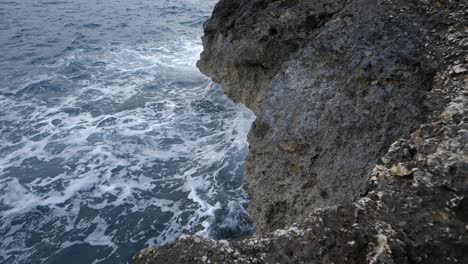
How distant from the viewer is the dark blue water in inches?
329

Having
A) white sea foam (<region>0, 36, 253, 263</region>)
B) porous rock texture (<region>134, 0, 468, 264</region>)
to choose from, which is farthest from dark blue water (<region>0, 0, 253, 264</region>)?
porous rock texture (<region>134, 0, 468, 264</region>)

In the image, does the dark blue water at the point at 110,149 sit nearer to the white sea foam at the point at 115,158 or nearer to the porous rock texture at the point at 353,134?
the white sea foam at the point at 115,158

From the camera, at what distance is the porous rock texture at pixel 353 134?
314 centimetres

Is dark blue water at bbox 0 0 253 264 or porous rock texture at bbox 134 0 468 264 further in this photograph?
dark blue water at bbox 0 0 253 264

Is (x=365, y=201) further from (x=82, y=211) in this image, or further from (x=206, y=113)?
(x=206, y=113)

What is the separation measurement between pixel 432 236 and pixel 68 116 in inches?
487

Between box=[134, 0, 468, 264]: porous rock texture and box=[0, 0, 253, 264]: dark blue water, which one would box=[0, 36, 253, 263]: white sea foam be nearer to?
box=[0, 0, 253, 264]: dark blue water

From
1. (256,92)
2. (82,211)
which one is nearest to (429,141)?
(256,92)

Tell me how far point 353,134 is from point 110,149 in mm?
7634

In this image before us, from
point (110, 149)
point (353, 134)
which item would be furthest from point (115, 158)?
point (353, 134)

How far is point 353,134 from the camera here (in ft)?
19.2

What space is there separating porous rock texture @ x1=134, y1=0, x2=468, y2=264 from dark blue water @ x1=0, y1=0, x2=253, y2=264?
226 cm

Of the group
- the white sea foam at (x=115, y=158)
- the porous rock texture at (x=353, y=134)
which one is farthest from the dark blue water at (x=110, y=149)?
the porous rock texture at (x=353, y=134)

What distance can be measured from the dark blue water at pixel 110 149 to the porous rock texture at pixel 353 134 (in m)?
2.26
